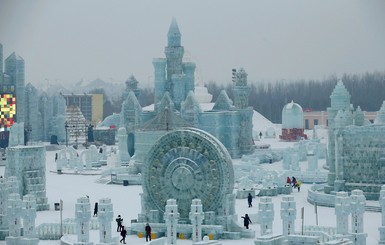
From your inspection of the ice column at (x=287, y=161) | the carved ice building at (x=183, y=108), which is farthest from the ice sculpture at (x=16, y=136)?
the ice column at (x=287, y=161)

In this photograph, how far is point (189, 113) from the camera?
56.0m

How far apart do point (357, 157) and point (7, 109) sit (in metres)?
41.7

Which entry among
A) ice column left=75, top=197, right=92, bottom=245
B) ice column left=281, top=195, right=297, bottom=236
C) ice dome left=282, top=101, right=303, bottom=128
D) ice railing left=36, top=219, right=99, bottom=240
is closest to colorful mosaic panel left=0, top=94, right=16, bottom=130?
ice dome left=282, top=101, right=303, bottom=128

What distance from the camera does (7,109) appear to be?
74.2m

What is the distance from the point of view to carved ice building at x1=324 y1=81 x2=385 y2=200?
37750mm

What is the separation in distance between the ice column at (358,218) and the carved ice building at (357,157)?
9.78 meters

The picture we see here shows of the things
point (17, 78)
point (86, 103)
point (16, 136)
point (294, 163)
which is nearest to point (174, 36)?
point (294, 163)

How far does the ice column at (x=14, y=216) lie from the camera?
95.6 ft

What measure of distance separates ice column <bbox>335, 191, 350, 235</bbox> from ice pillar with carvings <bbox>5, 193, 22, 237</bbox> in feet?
31.3

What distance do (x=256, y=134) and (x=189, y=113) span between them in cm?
2217

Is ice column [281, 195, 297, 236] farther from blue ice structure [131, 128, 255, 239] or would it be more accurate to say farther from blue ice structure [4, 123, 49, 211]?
blue ice structure [4, 123, 49, 211]

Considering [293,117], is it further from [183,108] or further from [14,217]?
[14,217]

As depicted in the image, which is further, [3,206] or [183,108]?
[183,108]

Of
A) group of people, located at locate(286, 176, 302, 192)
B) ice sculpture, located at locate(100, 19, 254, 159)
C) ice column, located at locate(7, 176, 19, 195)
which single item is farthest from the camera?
ice sculpture, located at locate(100, 19, 254, 159)
